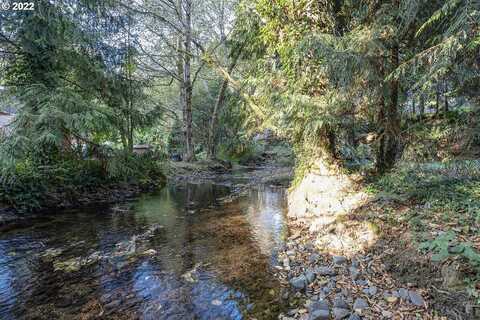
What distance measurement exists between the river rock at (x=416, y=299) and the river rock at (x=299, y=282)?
44.8 inches

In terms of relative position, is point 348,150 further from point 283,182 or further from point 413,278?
point 283,182

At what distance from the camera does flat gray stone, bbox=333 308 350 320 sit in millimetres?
2820

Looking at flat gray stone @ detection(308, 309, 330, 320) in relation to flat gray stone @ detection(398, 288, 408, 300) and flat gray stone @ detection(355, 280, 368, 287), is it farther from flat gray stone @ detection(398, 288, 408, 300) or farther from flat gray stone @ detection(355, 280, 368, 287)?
flat gray stone @ detection(398, 288, 408, 300)

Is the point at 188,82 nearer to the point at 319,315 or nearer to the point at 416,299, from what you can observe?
the point at 319,315

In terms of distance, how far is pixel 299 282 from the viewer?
3.51 m

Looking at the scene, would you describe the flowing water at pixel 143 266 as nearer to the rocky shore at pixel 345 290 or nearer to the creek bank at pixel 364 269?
the rocky shore at pixel 345 290

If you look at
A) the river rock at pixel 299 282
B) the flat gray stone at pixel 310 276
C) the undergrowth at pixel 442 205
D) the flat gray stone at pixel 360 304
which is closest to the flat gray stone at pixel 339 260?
the flat gray stone at pixel 310 276

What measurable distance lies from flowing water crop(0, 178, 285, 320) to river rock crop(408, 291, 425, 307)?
1.39 meters

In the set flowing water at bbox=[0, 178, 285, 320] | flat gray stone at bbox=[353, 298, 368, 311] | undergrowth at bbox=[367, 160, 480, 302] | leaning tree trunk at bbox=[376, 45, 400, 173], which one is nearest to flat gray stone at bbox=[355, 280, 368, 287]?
flat gray stone at bbox=[353, 298, 368, 311]

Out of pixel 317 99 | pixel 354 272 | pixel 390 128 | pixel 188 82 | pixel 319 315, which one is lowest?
pixel 319 315

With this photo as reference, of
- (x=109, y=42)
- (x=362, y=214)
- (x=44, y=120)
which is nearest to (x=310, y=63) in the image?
(x=362, y=214)

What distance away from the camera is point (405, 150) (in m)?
5.73

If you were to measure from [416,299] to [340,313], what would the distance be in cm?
78

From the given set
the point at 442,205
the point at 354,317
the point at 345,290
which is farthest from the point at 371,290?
the point at 442,205
